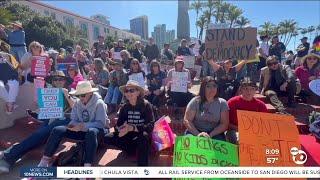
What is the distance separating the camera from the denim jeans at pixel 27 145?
4.78 metres

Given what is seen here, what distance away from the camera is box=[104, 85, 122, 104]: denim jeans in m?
6.94

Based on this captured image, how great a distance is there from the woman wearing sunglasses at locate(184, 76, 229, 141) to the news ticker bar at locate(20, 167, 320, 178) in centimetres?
81

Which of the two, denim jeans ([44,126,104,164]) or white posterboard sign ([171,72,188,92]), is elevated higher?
white posterboard sign ([171,72,188,92])

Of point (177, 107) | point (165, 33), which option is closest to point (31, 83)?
point (177, 107)

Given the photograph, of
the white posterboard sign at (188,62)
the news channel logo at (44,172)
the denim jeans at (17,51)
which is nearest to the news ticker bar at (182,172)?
the news channel logo at (44,172)

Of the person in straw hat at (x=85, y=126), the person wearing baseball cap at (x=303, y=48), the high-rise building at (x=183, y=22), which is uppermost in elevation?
the high-rise building at (x=183, y=22)

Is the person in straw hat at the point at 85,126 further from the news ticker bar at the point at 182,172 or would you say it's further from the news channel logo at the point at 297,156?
the news channel logo at the point at 297,156

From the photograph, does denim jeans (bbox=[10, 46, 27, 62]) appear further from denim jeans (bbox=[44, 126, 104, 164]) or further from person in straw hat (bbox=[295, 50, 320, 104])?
person in straw hat (bbox=[295, 50, 320, 104])

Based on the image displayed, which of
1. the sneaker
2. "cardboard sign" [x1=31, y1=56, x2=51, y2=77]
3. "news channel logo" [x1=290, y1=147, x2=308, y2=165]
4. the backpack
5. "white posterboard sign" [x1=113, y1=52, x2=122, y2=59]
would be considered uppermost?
"white posterboard sign" [x1=113, y1=52, x2=122, y2=59]

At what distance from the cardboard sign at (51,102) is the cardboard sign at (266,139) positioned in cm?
295

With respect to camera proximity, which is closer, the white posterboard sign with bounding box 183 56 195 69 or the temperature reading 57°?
the temperature reading 57°

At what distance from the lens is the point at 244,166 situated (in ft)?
12.7

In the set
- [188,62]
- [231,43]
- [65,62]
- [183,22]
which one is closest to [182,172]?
[231,43]

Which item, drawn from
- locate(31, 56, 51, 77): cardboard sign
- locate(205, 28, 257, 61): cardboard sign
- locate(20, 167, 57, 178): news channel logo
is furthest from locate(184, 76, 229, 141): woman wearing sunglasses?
locate(31, 56, 51, 77): cardboard sign
